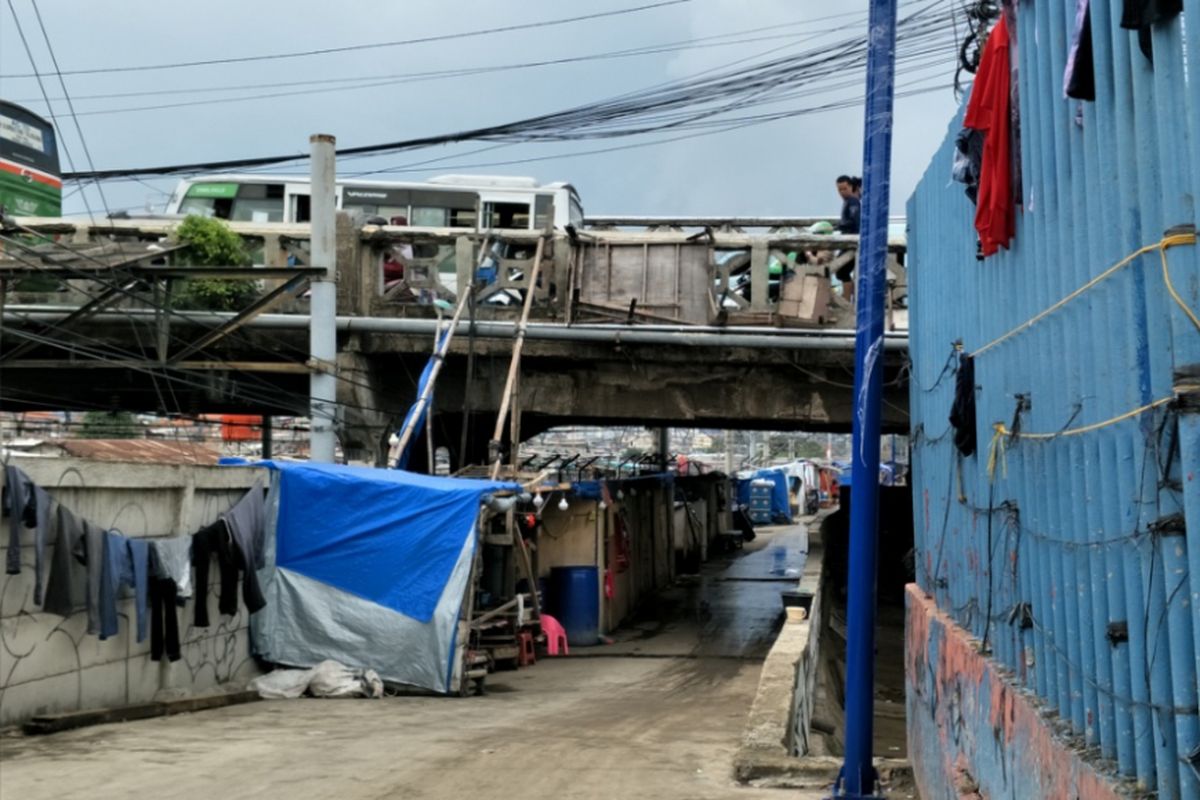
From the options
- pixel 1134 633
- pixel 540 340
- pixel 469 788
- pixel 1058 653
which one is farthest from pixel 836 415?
pixel 1134 633

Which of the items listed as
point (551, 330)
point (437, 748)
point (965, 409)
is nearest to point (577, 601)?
point (551, 330)

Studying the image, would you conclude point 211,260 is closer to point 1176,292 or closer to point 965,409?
point 965,409

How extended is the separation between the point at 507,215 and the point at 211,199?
5.87 m

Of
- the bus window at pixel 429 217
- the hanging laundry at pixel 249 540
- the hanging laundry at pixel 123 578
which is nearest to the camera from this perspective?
the hanging laundry at pixel 123 578

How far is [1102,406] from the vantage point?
12.7 feet

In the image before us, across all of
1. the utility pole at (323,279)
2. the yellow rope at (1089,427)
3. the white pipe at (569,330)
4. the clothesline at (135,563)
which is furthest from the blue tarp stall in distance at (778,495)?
the yellow rope at (1089,427)

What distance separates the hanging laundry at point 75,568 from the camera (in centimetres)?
1040

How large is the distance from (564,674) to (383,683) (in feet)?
10.0

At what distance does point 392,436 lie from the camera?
17.8 meters

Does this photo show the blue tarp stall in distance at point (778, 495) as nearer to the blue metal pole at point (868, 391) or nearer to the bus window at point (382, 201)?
the bus window at point (382, 201)

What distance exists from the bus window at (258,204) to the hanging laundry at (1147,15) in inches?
884

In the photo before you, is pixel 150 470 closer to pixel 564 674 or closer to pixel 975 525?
pixel 564 674

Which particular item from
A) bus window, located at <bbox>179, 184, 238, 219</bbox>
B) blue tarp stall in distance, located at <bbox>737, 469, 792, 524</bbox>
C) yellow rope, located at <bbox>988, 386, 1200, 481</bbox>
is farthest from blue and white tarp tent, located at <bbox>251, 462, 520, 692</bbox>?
blue tarp stall in distance, located at <bbox>737, 469, 792, 524</bbox>

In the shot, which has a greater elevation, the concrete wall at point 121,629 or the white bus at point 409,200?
the white bus at point 409,200
